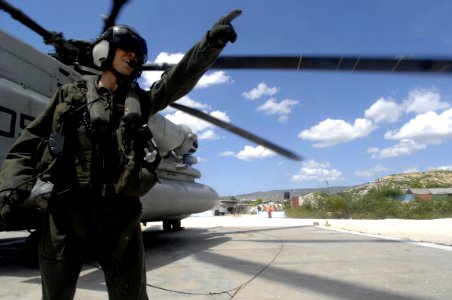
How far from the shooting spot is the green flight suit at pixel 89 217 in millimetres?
1584

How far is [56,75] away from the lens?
17.8ft

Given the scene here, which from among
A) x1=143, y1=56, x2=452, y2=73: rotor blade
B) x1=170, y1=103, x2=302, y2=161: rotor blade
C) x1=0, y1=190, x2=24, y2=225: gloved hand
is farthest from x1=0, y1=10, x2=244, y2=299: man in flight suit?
x1=170, y1=103, x2=302, y2=161: rotor blade

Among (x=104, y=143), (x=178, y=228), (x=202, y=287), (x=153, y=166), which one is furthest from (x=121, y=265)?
(x=178, y=228)

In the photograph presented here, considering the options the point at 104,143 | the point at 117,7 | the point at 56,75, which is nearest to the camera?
the point at 104,143

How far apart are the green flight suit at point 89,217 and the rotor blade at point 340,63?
2145 mm

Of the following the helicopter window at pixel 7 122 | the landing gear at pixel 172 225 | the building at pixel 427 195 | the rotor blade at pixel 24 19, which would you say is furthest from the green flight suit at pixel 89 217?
the building at pixel 427 195

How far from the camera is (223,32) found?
151 centimetres

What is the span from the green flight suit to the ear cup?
37cm

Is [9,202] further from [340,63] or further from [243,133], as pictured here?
[243,133]

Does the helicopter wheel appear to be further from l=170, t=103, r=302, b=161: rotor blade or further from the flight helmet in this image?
the flight helmet

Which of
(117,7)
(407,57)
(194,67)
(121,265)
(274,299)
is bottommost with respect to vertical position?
(274,299)

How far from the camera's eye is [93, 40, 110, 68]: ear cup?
6.21 feet

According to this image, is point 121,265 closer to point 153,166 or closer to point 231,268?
point 153,166

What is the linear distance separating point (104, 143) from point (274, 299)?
2.04 m
